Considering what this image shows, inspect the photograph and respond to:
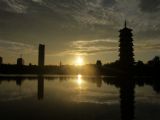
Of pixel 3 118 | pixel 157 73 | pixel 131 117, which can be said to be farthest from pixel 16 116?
pixel 157 73

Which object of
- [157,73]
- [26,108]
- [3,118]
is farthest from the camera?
[157,73]

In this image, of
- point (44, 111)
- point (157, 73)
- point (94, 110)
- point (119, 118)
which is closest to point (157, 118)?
point (119, 118)

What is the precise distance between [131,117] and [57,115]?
7.62m

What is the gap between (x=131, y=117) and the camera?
26844 mm

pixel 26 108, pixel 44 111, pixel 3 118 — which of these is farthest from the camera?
pixel 26 108

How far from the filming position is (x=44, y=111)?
95.9 feet

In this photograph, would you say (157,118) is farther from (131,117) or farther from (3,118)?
(3,118)

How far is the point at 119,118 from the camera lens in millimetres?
26109

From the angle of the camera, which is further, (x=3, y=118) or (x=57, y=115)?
(x=57, y=115)

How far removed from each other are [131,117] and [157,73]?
172576 mm

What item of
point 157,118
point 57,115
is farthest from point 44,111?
point 157,118

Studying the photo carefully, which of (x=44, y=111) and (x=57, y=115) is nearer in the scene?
(x=57, y=115)

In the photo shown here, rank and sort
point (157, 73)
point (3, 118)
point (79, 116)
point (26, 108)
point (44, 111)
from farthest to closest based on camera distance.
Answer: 1. point (157, 73)
2. point (26, 108)
3. point (44, 111)
4. point (79, 116)
5. point (3, 118)

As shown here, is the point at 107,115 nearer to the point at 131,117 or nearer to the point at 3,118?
the point at 131,117
